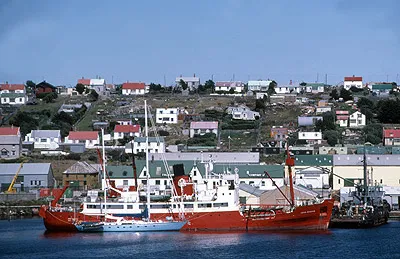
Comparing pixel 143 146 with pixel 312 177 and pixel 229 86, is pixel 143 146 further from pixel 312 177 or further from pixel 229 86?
pixel 229 86

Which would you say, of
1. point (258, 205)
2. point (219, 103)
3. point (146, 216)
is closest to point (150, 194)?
point (146, 216)

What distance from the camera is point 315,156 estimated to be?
227 ft

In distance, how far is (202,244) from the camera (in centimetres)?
4166

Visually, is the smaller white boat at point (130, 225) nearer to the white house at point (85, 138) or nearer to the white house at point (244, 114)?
the white house at point (85, 138)

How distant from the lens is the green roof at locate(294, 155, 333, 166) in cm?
6838

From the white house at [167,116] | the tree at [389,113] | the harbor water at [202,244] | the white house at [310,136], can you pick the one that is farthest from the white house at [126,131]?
the harbor water at [202,244]

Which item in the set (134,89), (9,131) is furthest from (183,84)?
(9,131)

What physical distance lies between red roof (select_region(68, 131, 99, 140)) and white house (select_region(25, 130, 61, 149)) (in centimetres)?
118

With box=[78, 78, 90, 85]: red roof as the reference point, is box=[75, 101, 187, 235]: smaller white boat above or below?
below

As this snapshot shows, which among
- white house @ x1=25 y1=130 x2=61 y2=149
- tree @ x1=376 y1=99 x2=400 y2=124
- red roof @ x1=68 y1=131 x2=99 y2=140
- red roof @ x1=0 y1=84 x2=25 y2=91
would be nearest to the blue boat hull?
white house @ x1=25 y1=130 x2=61 y2=149

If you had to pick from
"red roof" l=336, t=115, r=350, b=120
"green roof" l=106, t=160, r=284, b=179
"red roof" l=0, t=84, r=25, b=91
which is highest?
"red roof" l=0, t=84, r=25, b=91

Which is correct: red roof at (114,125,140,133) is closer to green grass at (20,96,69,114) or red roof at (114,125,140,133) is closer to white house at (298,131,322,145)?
green grass at (20,96,69,114)

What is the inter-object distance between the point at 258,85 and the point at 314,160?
1964 inches

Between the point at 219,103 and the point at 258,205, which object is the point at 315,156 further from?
the point at 219,103
